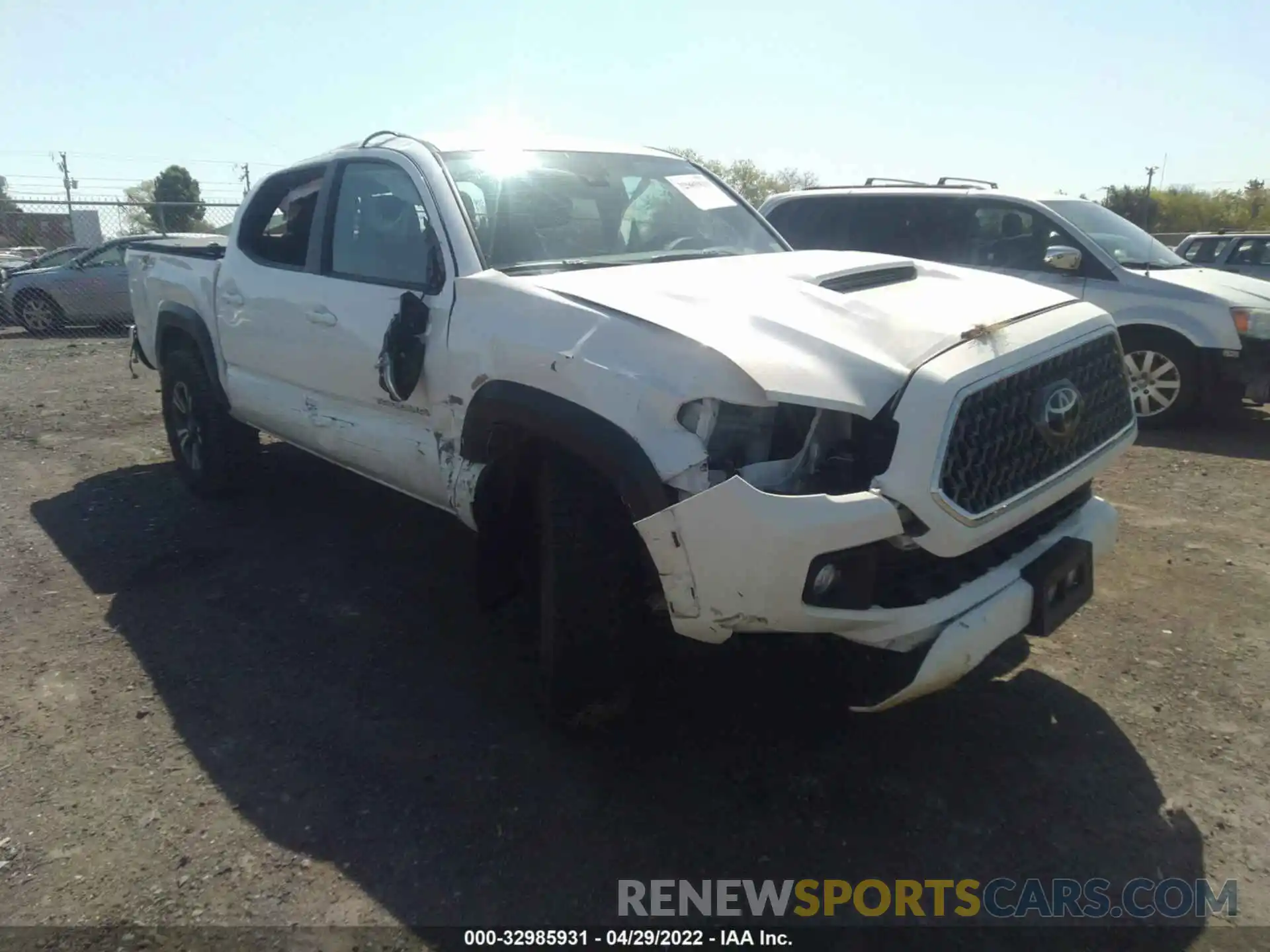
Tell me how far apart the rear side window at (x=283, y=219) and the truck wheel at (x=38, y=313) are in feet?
38.7

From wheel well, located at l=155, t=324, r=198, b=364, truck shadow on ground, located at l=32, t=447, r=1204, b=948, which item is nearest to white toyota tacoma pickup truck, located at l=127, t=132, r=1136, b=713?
truck shadow on ground, located at l=32, t=447, r=1204, b=948

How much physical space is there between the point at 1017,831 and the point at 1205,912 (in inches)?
18.8

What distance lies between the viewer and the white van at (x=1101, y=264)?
7.26 meters

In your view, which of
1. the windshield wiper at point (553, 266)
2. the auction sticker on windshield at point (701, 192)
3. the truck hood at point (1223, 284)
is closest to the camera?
the windshield wiper at point (553, 266)

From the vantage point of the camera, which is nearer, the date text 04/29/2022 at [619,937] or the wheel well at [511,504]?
the date text 04/29/2022 at [619,937]

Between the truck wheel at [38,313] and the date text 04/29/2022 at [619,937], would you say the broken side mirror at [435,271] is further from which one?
the truck wheel at [38,313]

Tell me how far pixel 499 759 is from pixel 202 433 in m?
3.47

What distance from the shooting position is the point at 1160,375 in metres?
7.57

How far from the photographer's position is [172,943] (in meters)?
2.37

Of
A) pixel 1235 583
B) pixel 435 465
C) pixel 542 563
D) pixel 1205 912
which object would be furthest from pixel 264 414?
pixel 1235 583

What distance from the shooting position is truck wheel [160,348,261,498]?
5.56 metres

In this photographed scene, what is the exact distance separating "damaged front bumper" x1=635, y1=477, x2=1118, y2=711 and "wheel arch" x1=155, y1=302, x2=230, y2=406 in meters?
3.69

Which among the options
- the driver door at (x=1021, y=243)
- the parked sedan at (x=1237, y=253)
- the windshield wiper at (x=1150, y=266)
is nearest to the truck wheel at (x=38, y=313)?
the driver door at (x=1021, y=243)

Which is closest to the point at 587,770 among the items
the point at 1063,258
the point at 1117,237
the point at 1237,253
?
the point at 1063,258
